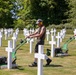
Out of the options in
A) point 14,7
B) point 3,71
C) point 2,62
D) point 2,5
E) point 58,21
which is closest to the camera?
point 3,71

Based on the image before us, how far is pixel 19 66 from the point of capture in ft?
39.5

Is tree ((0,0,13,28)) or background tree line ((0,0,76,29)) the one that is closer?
background tree line ((0,0,76,29))

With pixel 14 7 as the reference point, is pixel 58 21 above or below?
below

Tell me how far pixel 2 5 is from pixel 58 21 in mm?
12607

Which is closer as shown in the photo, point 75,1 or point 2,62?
point 2,62

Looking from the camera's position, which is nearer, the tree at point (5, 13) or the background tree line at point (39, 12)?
the background tree line at point (39, 12)

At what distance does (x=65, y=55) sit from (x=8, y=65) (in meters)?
5.24

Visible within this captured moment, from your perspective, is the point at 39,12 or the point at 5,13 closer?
the point at 5,13

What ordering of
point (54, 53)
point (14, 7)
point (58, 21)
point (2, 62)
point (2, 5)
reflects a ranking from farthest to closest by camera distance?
point (14, 7) < point (2, 5) < point (58, 21) < point (54, 53) < point (2, 62)

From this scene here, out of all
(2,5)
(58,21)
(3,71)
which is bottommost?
(3,71)

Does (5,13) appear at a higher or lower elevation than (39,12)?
lower

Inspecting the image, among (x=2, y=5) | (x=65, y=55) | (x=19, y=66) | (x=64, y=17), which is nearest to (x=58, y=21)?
(x=64, y=17)

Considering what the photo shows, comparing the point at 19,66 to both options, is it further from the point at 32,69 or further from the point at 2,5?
the point at 2,5

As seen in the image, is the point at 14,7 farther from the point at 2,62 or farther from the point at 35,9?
the point at 2,62
